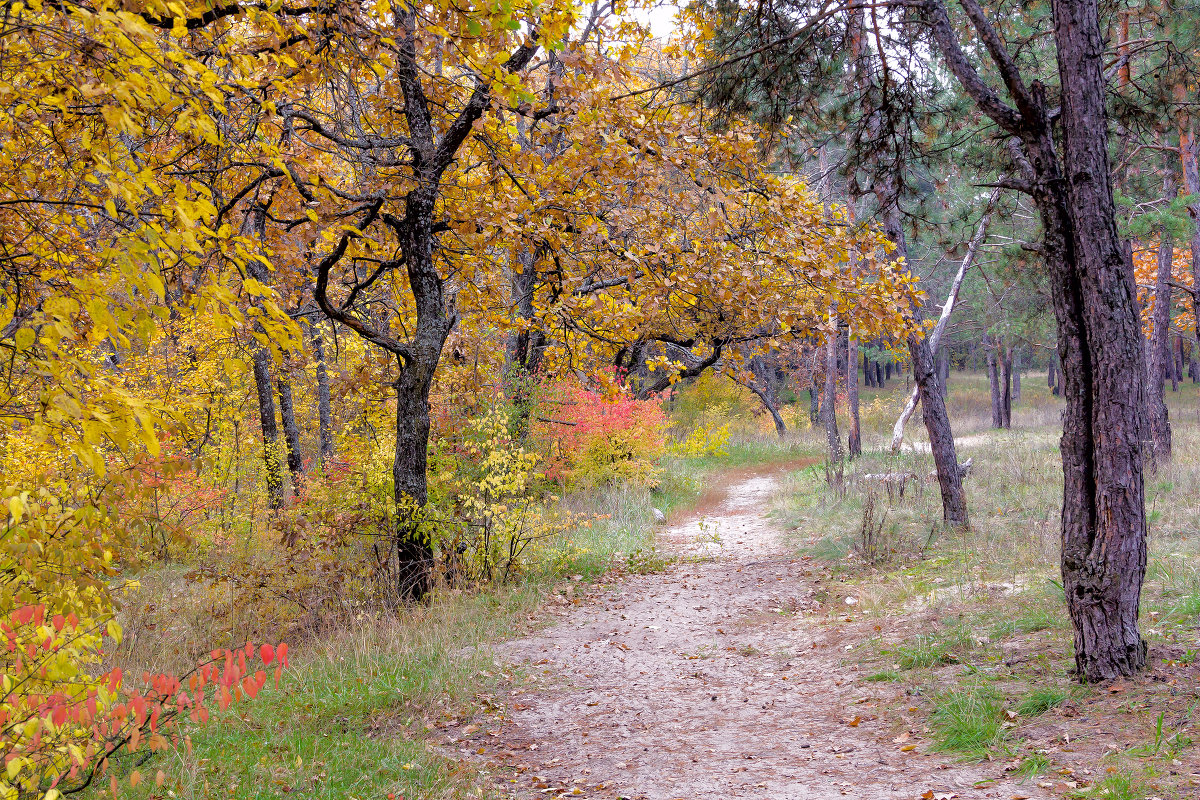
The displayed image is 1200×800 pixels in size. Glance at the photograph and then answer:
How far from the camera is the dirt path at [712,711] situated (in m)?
4.04

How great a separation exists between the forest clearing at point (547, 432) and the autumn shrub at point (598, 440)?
0.74 meters

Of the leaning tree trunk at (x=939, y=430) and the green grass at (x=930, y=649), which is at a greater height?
the leaning tree trunk at (x=939, y=430)

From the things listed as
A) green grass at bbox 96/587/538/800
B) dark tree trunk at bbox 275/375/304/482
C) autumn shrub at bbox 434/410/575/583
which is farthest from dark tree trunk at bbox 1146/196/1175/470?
dark tree trunk at bbox 275/375/304/482

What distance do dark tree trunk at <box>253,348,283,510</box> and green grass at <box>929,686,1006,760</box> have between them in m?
11.2

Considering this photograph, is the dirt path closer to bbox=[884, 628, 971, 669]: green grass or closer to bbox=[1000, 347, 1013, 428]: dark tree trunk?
bbox=[884, 628, 971, 669]: green grass

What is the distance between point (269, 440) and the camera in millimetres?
13852

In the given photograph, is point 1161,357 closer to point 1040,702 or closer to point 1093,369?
point 1093,369

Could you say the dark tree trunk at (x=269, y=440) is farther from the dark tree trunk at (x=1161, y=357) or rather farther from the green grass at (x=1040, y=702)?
the dark tree trunk at (x=1161, y=357)

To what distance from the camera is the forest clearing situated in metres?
3.30

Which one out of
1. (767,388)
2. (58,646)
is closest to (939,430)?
(58,646)

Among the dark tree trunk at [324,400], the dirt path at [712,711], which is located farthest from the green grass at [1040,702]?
the dark tree trunk at [324,400]

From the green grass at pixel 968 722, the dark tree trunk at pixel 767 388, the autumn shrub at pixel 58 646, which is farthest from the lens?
the dark tree trunk at pixel 767 388

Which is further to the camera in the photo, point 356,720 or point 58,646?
point 356,720

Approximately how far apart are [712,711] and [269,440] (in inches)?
439
